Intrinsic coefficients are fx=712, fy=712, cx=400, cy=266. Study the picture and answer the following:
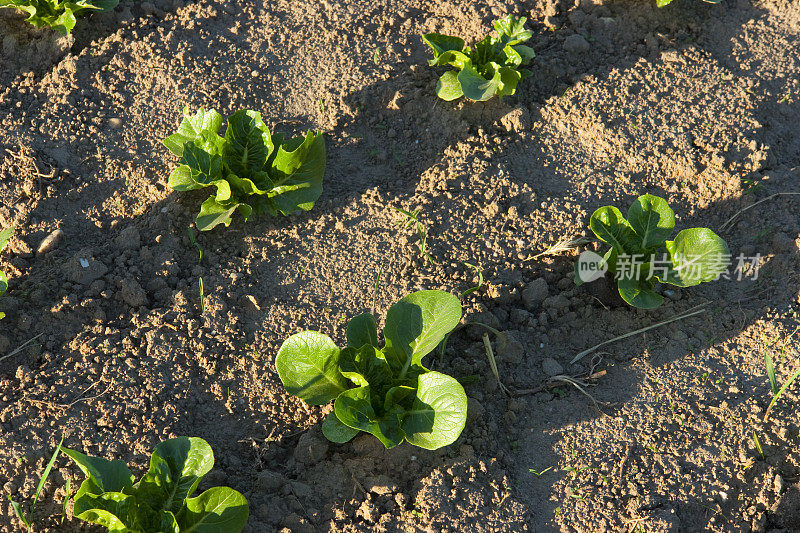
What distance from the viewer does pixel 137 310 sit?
10.1 feet

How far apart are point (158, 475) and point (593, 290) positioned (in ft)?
6.58

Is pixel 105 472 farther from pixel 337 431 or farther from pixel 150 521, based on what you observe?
pixel 337 431

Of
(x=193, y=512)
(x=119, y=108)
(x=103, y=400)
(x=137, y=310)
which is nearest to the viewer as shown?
(x=193, y=512)

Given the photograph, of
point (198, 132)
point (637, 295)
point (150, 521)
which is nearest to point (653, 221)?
point (637, 295)

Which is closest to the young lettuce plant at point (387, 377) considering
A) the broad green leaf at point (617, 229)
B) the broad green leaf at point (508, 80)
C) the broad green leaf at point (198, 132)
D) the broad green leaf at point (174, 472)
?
the broad green leaf at point (174, 472)

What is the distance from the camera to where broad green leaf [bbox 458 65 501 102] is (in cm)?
360

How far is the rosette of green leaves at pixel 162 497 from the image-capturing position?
2406mm

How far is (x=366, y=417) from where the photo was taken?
8.74 ft

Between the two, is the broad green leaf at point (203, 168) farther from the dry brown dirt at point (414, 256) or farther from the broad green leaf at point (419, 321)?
the broad green leaf at point (419, 321)

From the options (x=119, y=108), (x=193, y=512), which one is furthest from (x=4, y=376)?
(x=119, y=108)

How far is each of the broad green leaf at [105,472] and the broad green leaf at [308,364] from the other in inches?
25.2

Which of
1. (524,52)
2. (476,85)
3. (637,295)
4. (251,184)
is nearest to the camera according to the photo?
(637,295)

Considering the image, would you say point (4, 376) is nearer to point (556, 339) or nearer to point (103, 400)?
point (103, 400)

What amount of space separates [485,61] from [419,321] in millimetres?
1705
